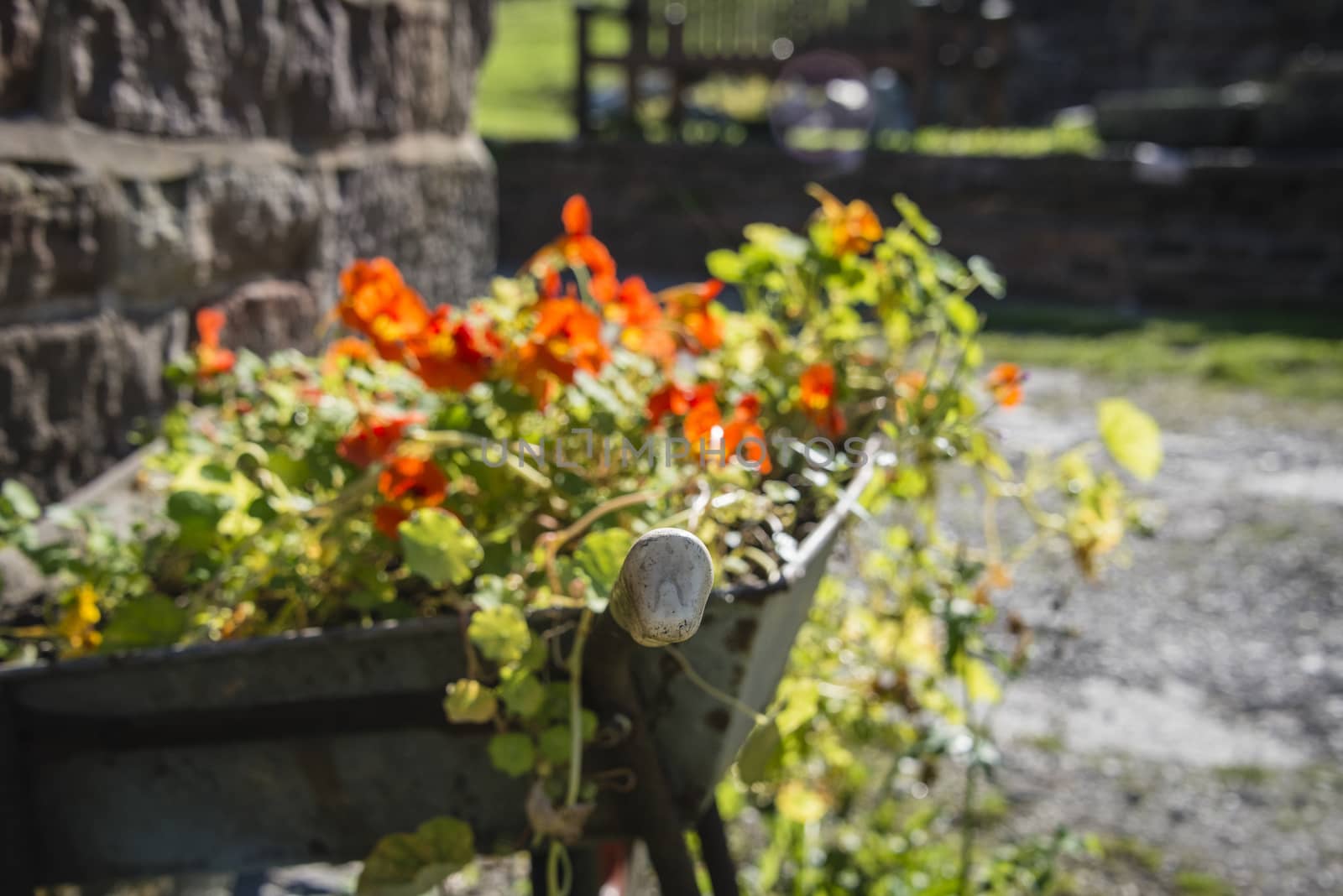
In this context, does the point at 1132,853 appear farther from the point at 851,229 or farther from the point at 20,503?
the point at 20,503

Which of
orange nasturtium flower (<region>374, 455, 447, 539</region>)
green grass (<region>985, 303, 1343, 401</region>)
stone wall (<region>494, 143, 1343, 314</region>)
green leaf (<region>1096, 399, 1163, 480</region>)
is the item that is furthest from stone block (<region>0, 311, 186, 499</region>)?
stone wall (<region>494, 143, 1343, 314</region>)

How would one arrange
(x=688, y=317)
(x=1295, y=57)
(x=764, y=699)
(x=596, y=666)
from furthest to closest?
(x=1295, y=57) < (x=688, y=317) < (x=764, y=699) < (x=596, y=666)

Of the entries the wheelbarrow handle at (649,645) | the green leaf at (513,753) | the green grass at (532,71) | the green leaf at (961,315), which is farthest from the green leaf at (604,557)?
the green grass at (532,71)

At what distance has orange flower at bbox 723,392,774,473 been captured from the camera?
3.56 feet

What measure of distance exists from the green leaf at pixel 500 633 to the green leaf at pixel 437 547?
5 centimetres

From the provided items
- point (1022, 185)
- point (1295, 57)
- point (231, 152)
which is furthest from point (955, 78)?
point (231, 152)

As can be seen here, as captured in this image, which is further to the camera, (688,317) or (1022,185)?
(1022,185)

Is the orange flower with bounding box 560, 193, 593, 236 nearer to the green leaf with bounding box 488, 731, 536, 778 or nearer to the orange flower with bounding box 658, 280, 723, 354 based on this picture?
the orange flower with bounding box 658, 280, 723, 354

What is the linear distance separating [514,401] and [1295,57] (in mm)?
11370

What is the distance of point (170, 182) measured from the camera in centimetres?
153

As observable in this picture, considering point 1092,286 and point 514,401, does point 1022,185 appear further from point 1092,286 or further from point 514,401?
point 514,401

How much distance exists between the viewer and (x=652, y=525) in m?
1.03

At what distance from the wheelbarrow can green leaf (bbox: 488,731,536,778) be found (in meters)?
0.06

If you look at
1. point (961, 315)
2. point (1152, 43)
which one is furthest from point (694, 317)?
point (1152, 43)
